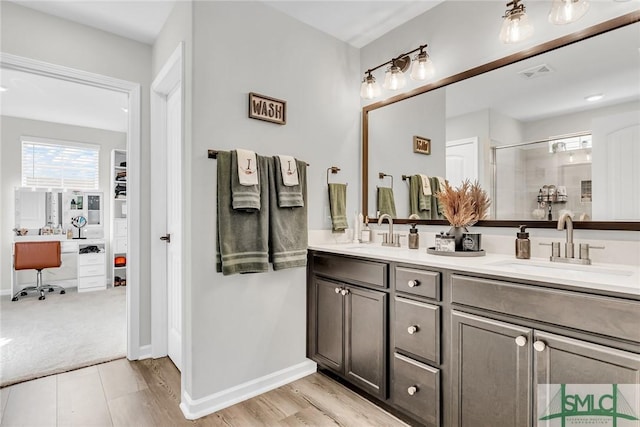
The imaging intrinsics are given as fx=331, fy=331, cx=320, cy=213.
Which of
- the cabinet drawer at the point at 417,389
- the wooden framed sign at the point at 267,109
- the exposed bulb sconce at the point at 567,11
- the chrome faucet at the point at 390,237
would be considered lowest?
the cabinet drawer at the point at 417,389

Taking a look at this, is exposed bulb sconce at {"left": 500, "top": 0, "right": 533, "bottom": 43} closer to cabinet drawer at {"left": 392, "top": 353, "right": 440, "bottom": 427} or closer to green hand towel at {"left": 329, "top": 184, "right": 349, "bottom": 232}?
green hand towel at {"left": 329, "top": 184, "right": 349, "bottom": 232}

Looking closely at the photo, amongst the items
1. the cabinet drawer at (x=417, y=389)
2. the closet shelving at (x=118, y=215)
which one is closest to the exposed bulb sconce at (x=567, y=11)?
the cabinet drawer at (x=417, y=389)

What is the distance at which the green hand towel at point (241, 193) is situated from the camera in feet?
6.36

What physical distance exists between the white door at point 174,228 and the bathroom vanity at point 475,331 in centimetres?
111

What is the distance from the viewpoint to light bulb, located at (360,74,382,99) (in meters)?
2.52

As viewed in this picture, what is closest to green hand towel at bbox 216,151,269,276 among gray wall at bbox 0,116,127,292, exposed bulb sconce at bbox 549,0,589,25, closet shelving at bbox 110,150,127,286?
exposed bulb sconce at bbox 549,0,589,25

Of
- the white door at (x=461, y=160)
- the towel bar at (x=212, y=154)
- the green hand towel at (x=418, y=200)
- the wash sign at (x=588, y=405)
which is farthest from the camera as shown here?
the green hand towel at (x=418, y=200)

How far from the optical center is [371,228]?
2672mm

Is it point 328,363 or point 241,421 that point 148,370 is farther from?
point 328,363

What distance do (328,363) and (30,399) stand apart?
1.83 meters

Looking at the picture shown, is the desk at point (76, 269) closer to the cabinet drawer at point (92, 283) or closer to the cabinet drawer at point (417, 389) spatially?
the cabinet drawer at point (92, 283)

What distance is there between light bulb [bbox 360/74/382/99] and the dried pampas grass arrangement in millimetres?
1007

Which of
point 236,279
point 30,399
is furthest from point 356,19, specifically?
point 30,399

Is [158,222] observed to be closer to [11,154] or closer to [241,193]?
[241,193]
